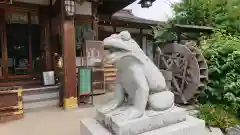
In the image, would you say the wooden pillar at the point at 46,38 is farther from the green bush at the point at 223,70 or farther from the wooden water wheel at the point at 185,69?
the green bush at the point at 223,70

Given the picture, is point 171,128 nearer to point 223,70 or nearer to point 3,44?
point 223,70

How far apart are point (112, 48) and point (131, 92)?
540 millimetres

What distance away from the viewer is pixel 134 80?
209 cm

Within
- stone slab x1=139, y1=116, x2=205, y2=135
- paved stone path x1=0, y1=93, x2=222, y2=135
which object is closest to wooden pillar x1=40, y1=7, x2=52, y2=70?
paved stone path x1=0, y1=93, x2=222, y2=135

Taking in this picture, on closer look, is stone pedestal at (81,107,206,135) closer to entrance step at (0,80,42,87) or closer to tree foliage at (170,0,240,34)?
entrance step at (0,80,42,87)

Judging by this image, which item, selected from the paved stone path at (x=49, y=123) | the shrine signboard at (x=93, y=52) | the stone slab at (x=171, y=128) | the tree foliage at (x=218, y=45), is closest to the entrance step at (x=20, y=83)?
the paved stone path at (x=49, y=123)

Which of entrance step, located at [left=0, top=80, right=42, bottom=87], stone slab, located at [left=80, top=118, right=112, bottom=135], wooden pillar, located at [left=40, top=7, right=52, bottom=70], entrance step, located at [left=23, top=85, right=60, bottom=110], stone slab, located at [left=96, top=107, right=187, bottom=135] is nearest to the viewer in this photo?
stone slab, located at [left=96, top=107, right=187, bottom=135]

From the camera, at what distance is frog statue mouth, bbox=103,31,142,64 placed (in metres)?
2.03

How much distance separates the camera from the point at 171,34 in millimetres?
5699

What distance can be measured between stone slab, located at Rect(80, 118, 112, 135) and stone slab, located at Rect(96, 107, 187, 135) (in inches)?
2.3

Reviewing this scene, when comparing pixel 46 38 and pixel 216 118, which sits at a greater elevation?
pixel 46 38

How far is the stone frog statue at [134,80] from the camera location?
206 centimetres

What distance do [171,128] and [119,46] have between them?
3.60 feet

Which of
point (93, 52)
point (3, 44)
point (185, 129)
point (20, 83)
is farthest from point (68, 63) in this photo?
point (185, 129)
